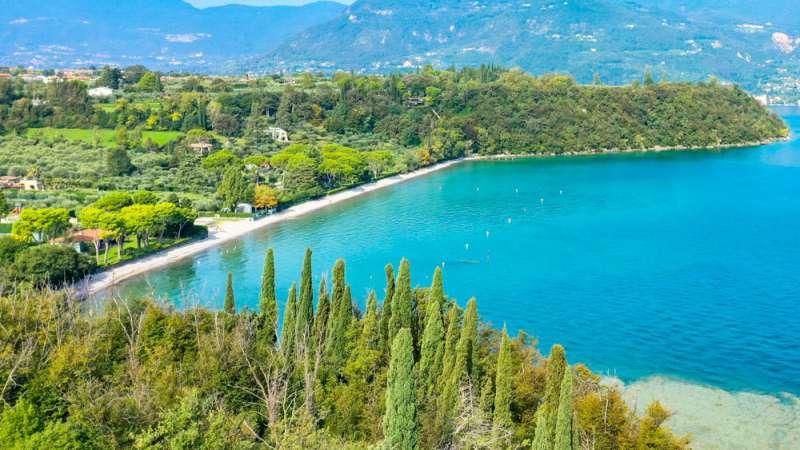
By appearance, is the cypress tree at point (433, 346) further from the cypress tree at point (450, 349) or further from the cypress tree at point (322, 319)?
the cypress tree at point (322, 319)

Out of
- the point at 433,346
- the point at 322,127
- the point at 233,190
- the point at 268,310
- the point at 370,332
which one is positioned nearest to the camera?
the point at 433,346

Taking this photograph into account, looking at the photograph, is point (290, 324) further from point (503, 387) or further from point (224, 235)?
point (224, 235)

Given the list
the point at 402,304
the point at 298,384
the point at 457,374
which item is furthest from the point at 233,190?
the point at 457,374

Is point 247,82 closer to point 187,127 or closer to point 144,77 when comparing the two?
point 144,77

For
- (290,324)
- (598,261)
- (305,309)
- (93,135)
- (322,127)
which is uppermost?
(93,135)

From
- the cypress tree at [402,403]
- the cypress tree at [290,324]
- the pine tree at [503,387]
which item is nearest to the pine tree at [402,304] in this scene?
the cypress tree at [290,324]
